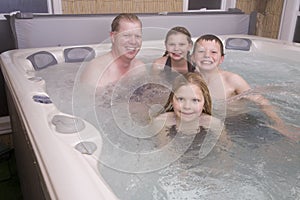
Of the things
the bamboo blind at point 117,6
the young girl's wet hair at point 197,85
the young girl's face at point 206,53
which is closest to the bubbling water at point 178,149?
the young girl's wet hair at point 197,85

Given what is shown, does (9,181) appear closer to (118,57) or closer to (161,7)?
(118,57)

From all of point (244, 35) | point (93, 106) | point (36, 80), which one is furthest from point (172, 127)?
point (244, 35)

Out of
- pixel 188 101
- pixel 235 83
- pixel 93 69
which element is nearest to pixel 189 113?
pixel 188 101

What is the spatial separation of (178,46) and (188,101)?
25.7 inches

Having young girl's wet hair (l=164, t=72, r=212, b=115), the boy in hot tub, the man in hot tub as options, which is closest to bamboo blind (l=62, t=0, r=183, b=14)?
the man in hot tub

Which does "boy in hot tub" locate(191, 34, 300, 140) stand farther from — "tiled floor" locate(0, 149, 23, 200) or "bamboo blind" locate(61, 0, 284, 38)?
"bamboo blind" locate(61, 0, 284, 38)

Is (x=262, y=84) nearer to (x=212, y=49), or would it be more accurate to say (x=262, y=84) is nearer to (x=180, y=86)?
(x=212, y=49)

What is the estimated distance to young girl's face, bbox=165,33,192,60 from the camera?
177 centimetres

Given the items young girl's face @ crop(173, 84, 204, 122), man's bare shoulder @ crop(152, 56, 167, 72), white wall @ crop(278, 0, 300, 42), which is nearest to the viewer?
young girl's face @ crop(173, 84, 204, 122)

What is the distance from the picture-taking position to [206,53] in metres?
1.68

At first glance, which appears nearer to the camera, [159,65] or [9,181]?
[9,181]

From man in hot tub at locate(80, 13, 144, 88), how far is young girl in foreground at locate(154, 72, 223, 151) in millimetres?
→ 524

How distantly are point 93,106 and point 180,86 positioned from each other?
1.84 feet

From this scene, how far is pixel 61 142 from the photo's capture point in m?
0.88
